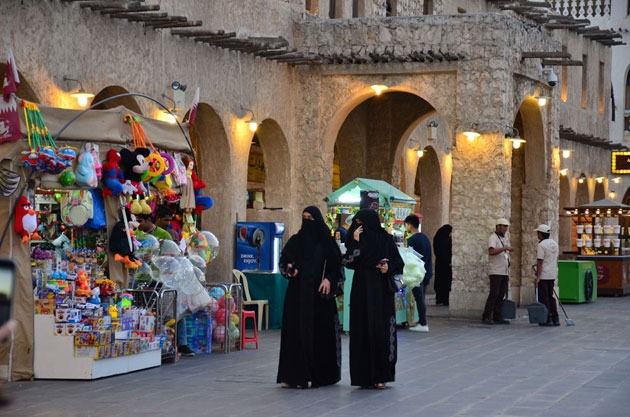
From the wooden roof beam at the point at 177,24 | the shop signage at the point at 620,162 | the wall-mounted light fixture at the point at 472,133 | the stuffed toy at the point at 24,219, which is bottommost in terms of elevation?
the stuffed toy at the point at 24,219

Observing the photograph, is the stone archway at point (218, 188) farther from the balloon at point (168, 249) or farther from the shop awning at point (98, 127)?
the balloon at point (168, 249)

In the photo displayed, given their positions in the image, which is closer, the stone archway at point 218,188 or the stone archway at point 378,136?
the stone archway at point 218,188

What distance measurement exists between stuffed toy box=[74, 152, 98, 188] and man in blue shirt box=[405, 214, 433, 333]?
6.95 m

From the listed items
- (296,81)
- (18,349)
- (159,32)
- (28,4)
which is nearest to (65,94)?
(28,4)

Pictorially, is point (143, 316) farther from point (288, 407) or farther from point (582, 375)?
point (582, 375)

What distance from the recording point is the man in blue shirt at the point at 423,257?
56.0 feet

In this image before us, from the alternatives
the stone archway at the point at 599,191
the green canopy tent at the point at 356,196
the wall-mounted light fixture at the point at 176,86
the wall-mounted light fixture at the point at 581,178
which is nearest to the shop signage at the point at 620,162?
the stone archway at the point at 599,191

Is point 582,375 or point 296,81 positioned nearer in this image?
point 582,375

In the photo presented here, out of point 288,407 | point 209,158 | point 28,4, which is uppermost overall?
point 28,4

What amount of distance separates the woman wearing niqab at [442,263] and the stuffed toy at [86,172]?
12.6 m

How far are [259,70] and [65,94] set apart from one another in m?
5.91

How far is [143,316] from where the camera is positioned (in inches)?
463

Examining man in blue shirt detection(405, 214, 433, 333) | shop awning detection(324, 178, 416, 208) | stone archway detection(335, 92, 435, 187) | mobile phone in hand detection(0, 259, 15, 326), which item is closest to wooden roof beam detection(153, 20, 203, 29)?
shop awning detection(324, 178, 416, 208)

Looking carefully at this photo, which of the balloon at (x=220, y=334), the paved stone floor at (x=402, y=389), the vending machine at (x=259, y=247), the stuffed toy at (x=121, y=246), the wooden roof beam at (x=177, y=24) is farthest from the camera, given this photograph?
the vending machine at (x=259, y=247)
